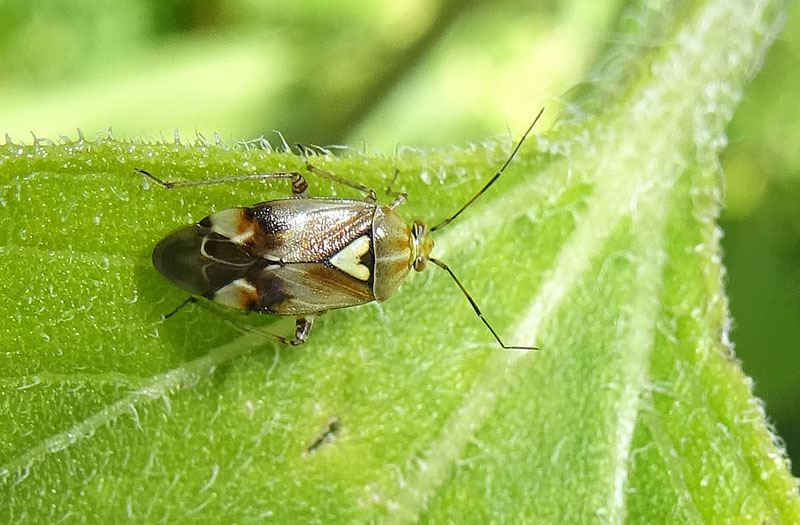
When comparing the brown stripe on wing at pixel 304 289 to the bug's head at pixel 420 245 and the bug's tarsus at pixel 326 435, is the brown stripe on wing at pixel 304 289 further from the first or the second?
the bug's tarsus at pixel 326 435

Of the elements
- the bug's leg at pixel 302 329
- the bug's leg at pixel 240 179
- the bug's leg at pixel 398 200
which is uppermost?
the bug's leg at pixel 240 179

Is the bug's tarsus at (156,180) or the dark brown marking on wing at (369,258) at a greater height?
the bug's tarsus at (156,180)

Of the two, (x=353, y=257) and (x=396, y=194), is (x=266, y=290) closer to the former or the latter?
(x=353, y=257)

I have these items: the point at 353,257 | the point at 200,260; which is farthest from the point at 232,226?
the point at 353,257

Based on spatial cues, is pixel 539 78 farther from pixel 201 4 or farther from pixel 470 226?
pixel 470 226

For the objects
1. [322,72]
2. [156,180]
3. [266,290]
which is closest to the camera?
[156,180]

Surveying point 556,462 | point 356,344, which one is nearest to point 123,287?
point 356,344

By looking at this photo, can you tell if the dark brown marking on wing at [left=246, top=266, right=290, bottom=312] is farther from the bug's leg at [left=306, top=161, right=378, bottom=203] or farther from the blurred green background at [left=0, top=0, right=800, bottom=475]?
the blurred green background at [left=0, top=0, right=800, bottom=475]

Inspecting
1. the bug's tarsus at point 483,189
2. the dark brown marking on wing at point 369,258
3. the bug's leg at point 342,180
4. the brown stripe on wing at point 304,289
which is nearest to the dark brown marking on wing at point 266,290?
the brown stripe on wing at point 304,289
